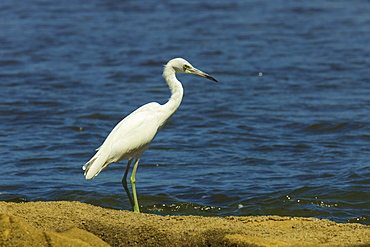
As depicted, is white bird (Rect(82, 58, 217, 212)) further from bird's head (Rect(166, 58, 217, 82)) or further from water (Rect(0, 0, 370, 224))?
water (Rect(0, 0, 370, 224))

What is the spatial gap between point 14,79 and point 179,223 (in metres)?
10.9

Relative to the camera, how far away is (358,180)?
29.6ft

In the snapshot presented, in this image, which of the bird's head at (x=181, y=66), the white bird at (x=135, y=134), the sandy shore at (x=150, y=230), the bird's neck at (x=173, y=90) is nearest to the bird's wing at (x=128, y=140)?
the white bird at (x=135, y=134)

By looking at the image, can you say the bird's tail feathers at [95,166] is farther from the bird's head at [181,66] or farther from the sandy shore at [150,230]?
the bird's head at [181,66]

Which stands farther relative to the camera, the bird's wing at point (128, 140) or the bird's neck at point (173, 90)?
the bird's neck at point (173, 90)

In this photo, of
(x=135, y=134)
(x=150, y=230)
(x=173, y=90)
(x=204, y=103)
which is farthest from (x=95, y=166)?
(x=204, y=103)

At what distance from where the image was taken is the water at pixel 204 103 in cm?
877

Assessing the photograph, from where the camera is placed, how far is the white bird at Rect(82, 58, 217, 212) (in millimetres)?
7551

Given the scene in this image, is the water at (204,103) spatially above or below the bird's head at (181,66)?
below

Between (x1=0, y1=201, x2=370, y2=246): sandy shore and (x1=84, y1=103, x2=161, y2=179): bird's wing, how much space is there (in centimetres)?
95

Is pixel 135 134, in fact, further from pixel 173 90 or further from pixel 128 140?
pixel 173 90

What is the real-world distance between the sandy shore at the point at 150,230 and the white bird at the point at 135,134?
97cm

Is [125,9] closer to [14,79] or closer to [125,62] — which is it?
[125,62]

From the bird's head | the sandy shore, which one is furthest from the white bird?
the sandy shore
